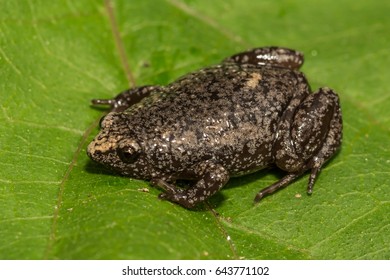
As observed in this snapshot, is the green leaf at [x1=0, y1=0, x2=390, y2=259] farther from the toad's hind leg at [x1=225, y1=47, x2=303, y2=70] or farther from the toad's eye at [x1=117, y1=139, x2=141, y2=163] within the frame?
the toad's hind leg at [x1=225, y1=47, x2=303, y2=70]

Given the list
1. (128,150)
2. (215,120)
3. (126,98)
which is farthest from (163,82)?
(128,150)

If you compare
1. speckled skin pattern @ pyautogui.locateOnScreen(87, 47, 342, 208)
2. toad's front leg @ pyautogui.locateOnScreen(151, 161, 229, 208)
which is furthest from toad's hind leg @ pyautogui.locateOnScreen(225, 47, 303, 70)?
toad's front leg @ pyautogui.locateOnScreen(151, 161, 229, 208)

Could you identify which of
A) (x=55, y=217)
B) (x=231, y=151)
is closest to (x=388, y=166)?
(x=231, y=151)

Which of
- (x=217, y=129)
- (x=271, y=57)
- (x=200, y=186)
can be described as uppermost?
(x=271, y=57)

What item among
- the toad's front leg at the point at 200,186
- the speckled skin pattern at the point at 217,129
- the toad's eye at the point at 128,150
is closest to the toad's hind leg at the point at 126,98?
the speckled skin pattern at the point at 217,129

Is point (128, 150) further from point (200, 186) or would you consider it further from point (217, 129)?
point (217, 129)

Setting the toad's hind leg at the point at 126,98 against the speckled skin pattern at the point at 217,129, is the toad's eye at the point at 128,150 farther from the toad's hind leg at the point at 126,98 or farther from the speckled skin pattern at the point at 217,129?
the toad's hind leg at the point at 126,98
